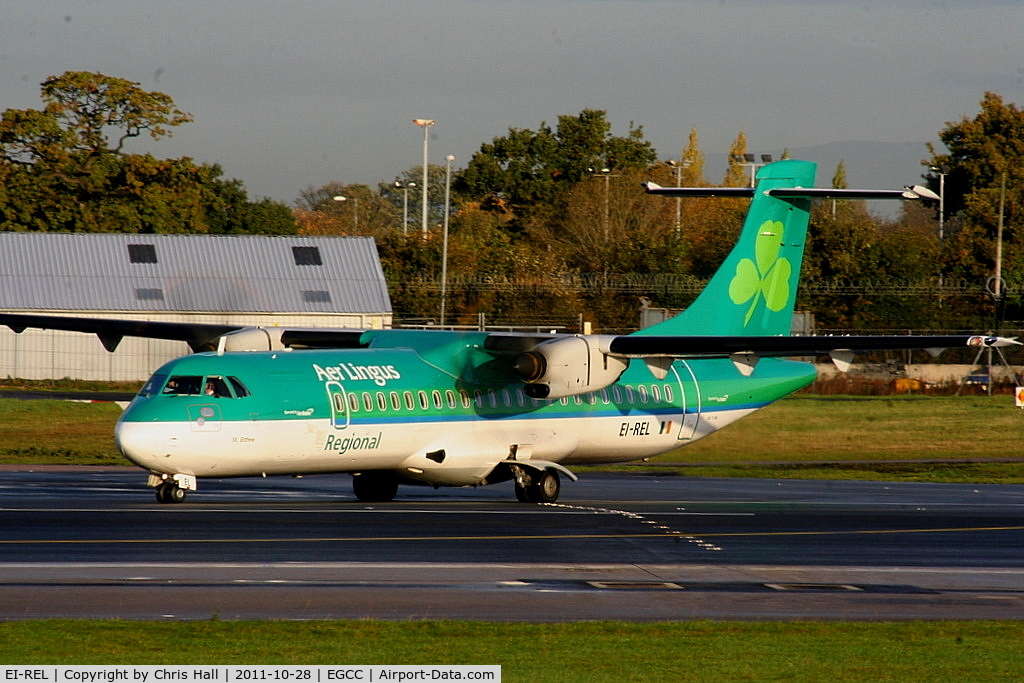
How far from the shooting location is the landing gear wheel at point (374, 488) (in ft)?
84.8

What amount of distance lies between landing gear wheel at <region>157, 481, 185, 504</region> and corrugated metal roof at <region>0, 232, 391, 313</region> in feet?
112

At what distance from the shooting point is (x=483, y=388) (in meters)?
25.9

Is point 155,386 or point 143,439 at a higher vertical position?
point 155,386

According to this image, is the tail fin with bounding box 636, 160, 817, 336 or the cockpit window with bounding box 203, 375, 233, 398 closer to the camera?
the cockpit window with bounding box 203, 375, 233, 398

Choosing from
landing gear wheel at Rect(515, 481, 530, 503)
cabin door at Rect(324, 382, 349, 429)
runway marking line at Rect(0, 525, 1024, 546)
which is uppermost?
cabin door at Rect(324, 382, 349, 429)

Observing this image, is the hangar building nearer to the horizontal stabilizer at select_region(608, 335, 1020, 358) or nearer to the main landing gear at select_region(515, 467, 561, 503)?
the main landing gear at select_region(515, 467, 561, 503)

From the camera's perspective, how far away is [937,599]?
14.9m

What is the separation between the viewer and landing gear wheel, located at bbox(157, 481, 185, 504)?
75.0ft

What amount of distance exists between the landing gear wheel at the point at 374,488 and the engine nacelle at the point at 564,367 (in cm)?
302

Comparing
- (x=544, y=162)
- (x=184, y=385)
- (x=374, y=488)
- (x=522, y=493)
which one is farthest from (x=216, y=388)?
(x=544, y=162)

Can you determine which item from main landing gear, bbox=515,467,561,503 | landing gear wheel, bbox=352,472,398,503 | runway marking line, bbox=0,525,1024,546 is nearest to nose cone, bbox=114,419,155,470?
runway marking line, bbox=0,525,1024,546

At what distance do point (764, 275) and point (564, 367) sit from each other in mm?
7255

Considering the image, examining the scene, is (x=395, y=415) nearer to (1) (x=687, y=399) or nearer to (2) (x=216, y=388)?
(2) (x=216, y=388)

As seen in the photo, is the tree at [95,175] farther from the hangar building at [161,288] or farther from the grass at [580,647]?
the grass at [580,647]
